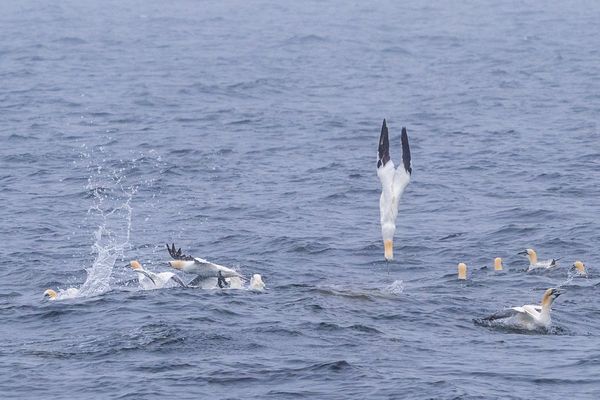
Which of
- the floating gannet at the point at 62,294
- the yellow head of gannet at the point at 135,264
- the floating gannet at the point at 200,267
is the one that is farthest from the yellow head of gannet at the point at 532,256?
the floating gannet at the point at 62,294

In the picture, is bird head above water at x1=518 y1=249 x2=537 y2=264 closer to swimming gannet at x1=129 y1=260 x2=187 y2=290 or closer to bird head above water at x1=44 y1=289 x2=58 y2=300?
swimming gannet at x1=129 y1=260 x2=187 y2=290

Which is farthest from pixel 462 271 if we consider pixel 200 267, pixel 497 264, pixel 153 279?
pixel 153 279

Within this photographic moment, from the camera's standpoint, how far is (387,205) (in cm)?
2747

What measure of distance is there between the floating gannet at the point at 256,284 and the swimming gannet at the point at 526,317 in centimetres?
513

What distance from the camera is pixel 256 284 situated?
90.4ft

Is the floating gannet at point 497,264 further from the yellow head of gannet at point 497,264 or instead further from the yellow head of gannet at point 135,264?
the yellow head of gannet at point 135,264

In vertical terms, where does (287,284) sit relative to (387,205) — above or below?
below

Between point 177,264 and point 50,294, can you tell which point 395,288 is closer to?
point 177,264

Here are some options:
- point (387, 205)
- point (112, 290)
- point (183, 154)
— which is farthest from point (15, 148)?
point (387, 205)

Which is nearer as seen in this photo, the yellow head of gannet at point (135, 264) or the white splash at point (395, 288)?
the white splash at point (395, 288)

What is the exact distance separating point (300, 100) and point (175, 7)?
44.6 meters

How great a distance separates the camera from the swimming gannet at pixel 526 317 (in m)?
24.5

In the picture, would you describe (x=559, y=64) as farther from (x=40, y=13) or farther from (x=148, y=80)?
(x=40, y=13)

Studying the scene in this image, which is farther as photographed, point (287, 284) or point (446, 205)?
point (446, 205)
